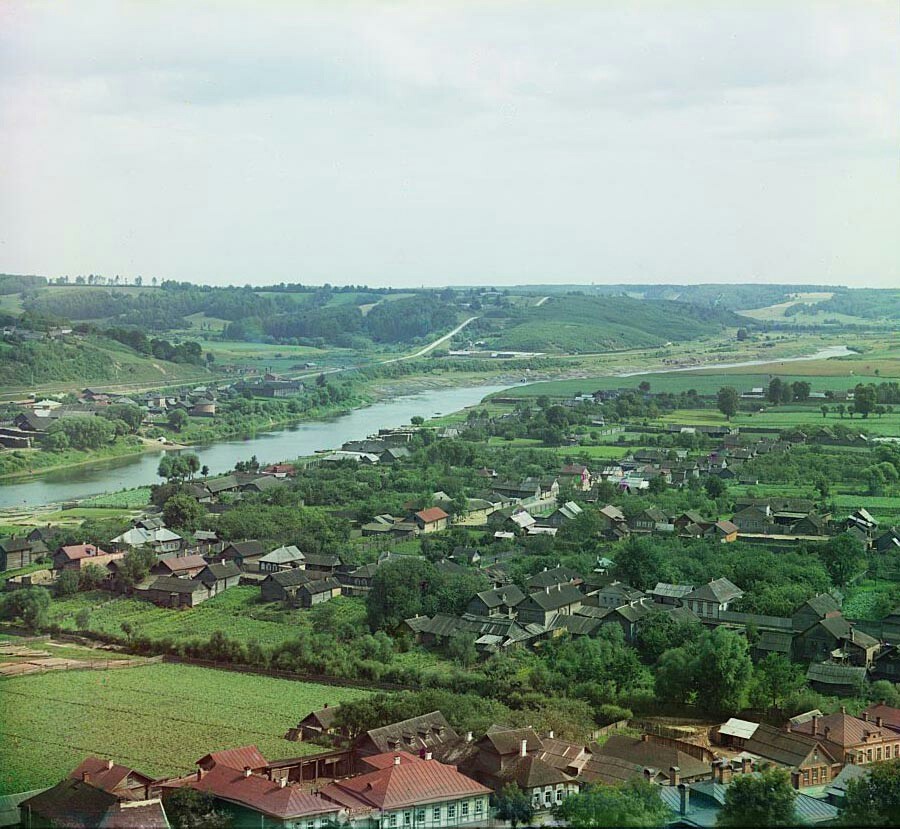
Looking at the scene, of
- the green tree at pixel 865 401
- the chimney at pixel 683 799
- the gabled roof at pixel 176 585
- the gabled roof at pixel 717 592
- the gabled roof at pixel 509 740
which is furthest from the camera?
the green tree at pixel 865 401

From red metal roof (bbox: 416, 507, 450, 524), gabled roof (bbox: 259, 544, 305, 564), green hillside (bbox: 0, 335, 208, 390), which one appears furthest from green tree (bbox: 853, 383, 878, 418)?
green hillside (bbox: 0, 335, 208, 390)

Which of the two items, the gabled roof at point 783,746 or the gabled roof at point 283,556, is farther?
the gabled roof at point 283,556

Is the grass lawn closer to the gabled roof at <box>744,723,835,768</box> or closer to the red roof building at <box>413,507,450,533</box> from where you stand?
the red roof building at <box>413,507,450,533</box>

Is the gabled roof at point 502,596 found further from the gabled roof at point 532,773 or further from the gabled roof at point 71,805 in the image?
the gabled roof at point 71,805

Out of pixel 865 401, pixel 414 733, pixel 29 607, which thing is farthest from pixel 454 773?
pixel 865 401

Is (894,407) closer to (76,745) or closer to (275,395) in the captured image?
(275,395)

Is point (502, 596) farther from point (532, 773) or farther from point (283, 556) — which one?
point (532, 773)

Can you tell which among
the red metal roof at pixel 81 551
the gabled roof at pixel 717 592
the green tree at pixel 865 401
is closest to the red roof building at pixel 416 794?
the gabled roof at pixel 717 592
